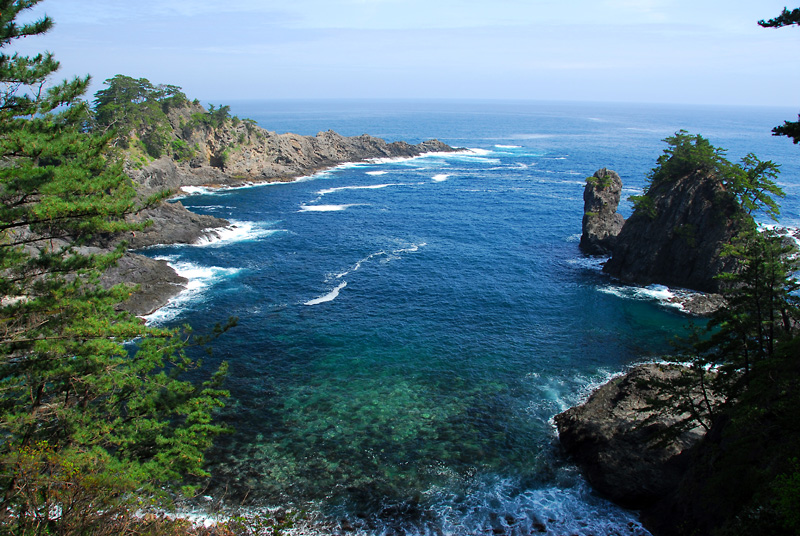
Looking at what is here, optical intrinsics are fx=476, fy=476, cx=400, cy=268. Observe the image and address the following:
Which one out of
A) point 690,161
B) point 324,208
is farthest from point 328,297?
point 690,161

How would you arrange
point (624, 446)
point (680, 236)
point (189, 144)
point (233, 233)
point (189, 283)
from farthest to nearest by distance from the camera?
point (189, 144), point (233, 233), point (680, 236), point (189, 283), point (624, 446)

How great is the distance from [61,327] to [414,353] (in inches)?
1193

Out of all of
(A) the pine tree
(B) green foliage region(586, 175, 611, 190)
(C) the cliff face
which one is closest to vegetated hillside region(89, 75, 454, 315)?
(A) the pine tree

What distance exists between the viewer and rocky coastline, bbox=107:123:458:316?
2261 inches

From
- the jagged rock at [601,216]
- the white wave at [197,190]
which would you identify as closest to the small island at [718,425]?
the jagged rock at [601,216]

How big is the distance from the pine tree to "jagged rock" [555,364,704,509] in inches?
942

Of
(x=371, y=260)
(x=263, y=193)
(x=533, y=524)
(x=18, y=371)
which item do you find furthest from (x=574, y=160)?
(x=18, y=371)

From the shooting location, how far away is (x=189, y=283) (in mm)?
60719

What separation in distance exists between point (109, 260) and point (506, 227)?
7462 cm

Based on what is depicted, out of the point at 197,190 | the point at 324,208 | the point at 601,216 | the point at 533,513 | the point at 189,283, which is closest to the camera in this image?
the point at 533,513

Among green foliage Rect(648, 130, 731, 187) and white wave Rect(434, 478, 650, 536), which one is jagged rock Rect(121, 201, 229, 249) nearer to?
white wave Rect(434, 478, 650, 536)

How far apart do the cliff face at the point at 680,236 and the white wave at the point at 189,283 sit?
54.3m

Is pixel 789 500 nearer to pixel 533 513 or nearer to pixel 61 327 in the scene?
pixel 533 513

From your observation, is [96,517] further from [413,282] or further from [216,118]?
[216,118]
